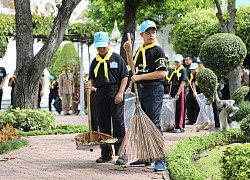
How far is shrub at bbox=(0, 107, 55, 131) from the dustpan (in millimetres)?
5150

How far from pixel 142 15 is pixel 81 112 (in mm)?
9934

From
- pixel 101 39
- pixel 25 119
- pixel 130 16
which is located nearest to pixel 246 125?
pixel 101 39

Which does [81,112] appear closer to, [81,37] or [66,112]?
[66,112]

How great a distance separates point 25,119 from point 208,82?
16.3 feet

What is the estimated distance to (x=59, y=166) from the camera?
902 centimetres

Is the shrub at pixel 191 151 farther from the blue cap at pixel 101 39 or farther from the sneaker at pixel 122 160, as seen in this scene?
the blue cap at pixel 101 39

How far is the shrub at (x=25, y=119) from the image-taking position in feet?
45.5

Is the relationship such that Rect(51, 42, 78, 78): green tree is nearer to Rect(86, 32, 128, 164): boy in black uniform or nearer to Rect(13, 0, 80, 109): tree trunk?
Rect(13, 0, 80, 109): tree trunk

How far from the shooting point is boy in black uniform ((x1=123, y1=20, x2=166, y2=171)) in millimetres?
8461

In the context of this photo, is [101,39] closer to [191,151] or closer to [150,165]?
[150,165]

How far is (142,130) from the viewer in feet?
26.7

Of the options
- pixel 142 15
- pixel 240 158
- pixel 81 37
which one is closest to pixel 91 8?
pixel 142 15

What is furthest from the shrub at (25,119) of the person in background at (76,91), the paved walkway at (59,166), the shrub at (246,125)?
the person in background at (76,91)

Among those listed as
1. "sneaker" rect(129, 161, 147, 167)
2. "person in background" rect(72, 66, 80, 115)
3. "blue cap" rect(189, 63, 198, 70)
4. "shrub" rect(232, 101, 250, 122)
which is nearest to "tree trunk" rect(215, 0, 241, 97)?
"blue cap" rect(189, 63, 198, 70)
